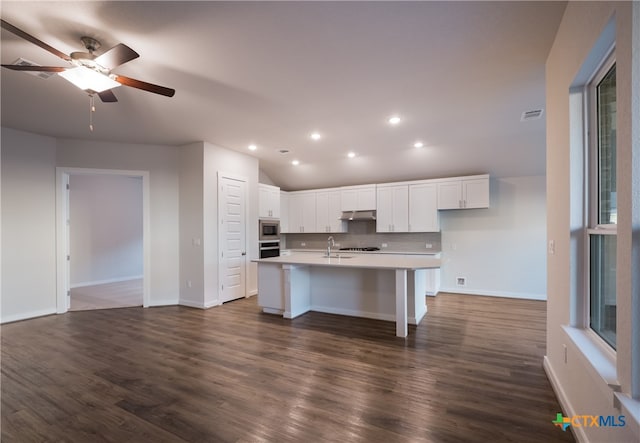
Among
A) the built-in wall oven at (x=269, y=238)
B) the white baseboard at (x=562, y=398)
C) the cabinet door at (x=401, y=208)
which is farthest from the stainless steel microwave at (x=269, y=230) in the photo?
the white baseboard at (x=562, y=398)

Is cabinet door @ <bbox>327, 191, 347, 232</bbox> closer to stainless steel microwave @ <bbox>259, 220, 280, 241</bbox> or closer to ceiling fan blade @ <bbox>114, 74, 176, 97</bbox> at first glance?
stainless steel microwave @ <bbox>259, 220, 280, 241</bbox>

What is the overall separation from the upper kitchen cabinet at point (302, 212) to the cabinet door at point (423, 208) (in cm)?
237

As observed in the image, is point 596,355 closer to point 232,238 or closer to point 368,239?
point 232,238

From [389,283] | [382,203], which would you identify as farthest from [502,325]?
[382,203]

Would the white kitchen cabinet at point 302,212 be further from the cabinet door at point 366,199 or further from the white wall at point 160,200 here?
the white wall at point 160,200

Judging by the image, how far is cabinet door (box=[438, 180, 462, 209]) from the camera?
565cm

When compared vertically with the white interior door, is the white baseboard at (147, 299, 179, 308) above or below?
below

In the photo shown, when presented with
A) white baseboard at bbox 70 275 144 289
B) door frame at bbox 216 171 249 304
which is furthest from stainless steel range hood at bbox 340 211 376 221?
white baseboard at bbox 70 275 144 289

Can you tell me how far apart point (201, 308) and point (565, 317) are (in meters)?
4.69

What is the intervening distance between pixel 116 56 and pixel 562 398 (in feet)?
13.3

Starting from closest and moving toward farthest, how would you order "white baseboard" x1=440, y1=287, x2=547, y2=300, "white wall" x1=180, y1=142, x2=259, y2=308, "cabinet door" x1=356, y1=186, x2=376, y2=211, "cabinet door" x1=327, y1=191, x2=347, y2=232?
"white wall" x1=180, y1=142, x2=259, y2=308 < "white baseboard" x1=440, y1=287, x2=547, y2=300 < "cabinet door" x1=356, y1=186, x2=376, y2=211 < "cabinet door" x1=327, y1=191, x2=347, y2=232

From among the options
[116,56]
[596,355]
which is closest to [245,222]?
[116,56]

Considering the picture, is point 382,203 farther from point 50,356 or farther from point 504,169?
point 50,356

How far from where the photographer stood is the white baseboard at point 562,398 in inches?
66.7
